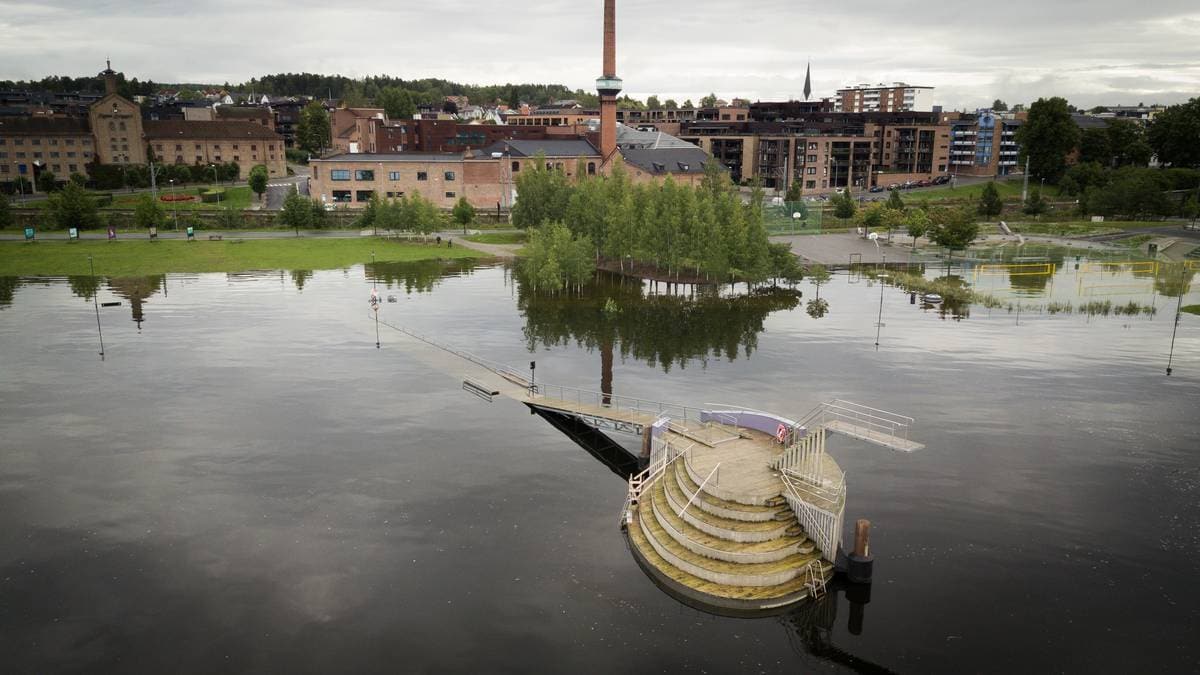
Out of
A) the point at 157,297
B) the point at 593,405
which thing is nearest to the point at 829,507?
the point at 593,405

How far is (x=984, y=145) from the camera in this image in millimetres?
182625

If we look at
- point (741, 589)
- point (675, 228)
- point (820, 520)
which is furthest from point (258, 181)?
point (741, 589)

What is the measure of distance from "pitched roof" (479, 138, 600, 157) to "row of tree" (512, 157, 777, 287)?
34398mm

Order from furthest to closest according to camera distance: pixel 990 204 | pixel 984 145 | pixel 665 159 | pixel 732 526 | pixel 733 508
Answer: pixel 984 145
pixel 665 159
pixel 990 204
pixel 733 508
pixel 732 526

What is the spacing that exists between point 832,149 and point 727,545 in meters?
153

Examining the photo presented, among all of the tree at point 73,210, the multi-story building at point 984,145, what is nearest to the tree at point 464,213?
the tree at point 73,210

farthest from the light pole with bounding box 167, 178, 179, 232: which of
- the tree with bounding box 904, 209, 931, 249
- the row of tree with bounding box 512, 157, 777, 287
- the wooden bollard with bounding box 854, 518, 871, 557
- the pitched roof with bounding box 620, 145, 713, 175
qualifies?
the wooden bollard with bounding box 854, 518, 871, 557

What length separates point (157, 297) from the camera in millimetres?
72562

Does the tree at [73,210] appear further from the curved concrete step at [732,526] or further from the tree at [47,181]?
the curved concrete step at [732,526]

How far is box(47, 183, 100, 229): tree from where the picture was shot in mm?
105062

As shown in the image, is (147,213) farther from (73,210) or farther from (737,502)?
(737,502)

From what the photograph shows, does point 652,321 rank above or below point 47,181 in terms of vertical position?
below

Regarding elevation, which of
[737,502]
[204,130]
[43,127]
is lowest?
[737,502]

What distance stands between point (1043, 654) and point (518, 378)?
103 feet
